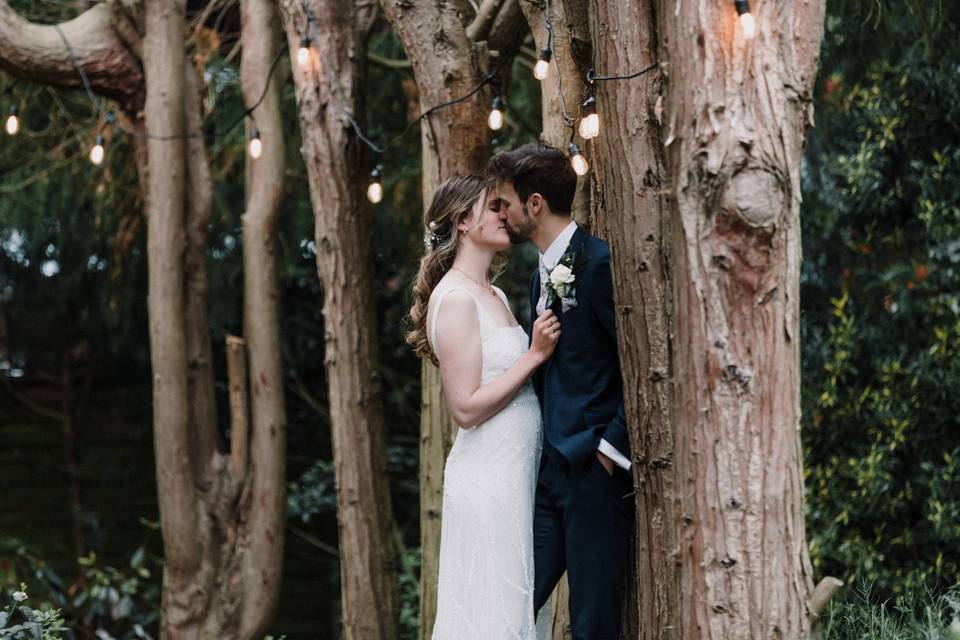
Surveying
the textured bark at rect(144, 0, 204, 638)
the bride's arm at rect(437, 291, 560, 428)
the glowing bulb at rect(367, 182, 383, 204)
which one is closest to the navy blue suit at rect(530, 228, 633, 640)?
the bride's arm at rect(437, 291, 560, 428)

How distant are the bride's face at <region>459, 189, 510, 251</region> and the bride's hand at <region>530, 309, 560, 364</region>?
13.7 inches

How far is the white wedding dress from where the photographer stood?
3285mm

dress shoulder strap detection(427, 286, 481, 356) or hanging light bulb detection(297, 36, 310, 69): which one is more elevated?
hanging light bulb detection(297, 36, 310, 69)

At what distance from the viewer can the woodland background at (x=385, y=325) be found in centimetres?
535

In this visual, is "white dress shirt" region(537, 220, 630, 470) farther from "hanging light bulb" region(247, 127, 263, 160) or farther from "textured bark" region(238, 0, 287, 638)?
"textured bark" region(238, 0, 287, 638)

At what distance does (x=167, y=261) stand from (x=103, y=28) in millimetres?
1221

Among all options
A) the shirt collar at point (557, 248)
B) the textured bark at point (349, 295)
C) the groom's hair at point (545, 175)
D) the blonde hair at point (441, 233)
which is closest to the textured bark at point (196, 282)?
the textured bark at point (349, 295)

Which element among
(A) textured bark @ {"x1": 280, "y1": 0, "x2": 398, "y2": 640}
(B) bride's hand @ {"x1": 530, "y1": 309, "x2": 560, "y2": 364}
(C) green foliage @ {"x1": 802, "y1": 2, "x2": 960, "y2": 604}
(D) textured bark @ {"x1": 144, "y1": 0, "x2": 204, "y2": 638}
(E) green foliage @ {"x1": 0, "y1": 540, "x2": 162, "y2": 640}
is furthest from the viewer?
(E) green foliage @ {"x1": 0, "y1": 540, "x2": 162, "y2": 640}

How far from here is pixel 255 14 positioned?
5.75 meters

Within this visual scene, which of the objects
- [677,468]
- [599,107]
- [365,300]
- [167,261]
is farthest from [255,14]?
[677,468]

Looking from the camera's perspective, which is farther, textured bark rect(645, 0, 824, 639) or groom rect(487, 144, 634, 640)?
groom rect(487, 144, 634, 640)

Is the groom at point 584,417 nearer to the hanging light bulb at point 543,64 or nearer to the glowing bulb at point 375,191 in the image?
the hanging light bulb at point 543,64

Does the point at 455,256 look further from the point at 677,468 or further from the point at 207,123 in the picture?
the point at 207,123

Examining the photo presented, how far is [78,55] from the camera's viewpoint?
18.5 ft
